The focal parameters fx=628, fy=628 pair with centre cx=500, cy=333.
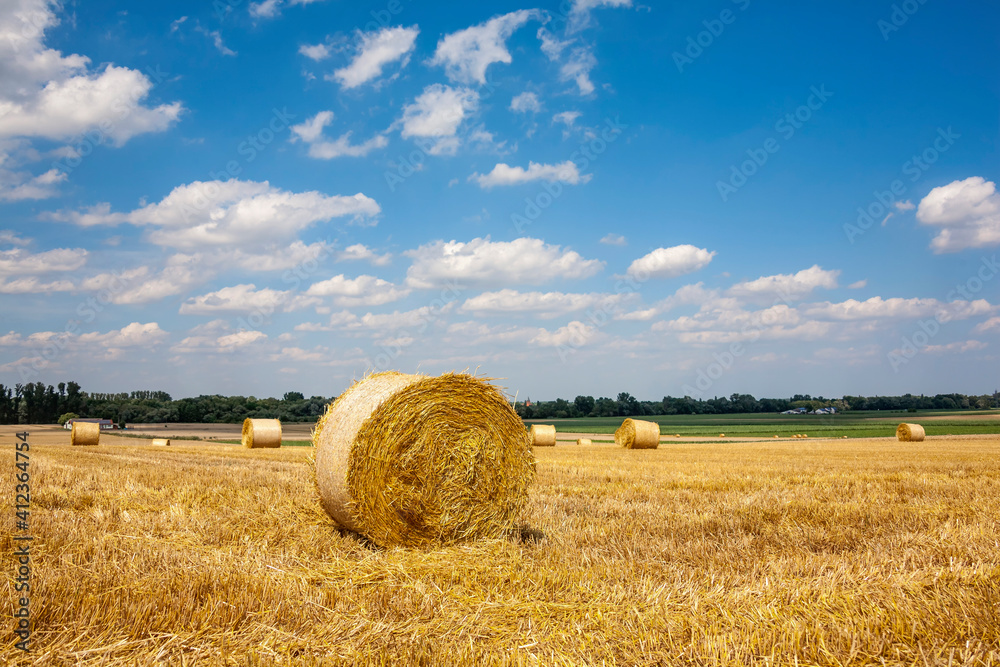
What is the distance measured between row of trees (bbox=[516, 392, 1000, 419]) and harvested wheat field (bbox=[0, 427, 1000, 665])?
286ft

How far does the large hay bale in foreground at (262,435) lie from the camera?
26.9 metres

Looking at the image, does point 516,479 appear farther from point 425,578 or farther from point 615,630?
point 615,630

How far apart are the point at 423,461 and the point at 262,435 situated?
2256 cm

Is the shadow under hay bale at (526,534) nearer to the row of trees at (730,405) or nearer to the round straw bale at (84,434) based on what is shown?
the round straw bale at (84,434)

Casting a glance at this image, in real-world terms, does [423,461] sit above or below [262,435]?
above

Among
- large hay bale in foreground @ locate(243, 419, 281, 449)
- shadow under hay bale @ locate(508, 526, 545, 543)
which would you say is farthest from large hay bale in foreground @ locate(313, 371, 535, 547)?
large hay bale in foreground @ locate(243, 419, 281, 449)

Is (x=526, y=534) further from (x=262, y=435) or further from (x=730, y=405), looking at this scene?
(x=730, y=405)

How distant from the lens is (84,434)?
27922mm

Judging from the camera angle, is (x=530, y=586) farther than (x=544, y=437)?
No

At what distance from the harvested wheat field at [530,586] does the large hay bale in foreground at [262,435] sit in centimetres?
1945

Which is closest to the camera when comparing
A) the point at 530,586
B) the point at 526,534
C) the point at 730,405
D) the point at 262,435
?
the point at 530,586

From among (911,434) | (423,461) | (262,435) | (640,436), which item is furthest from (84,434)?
(911,434)

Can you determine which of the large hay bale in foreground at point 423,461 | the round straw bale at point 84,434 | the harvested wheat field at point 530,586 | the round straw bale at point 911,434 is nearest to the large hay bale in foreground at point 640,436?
the round straw bale at point 911,434

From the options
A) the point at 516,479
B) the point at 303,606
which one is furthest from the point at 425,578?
the point at 516,479
